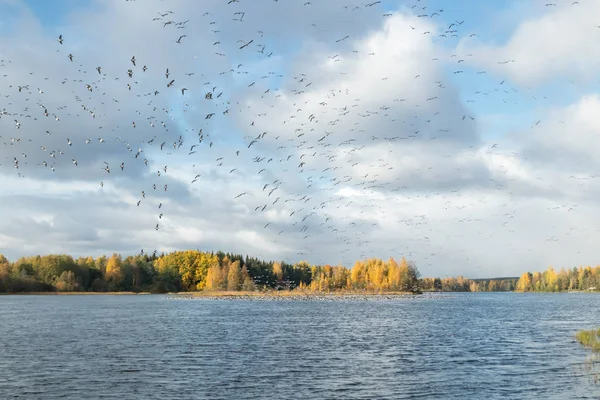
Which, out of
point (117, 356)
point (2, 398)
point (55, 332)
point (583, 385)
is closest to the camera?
point (2, 398)

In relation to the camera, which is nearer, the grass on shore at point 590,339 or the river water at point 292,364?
the river water at point 292,364

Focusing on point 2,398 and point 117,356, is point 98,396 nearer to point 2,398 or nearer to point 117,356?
point 2,398

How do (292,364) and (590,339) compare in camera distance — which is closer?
(292,364)

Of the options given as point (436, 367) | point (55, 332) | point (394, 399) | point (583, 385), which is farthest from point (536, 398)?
point (55, 332)

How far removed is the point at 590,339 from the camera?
6819 cm

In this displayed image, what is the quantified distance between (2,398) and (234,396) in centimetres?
1517

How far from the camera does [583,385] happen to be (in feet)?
143

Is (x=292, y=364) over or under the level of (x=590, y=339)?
under

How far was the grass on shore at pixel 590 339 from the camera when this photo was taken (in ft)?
207

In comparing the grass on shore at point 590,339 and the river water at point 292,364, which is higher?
the grass on shore at point 590,339

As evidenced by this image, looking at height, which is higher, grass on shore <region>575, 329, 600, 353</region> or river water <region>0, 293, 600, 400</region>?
grass on shore <region>575, 329, 600, 353</region>

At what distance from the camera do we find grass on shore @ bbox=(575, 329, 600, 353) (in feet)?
207

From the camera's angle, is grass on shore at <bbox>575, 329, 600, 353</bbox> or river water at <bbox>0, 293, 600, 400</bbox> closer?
river water at <bbox>0, 293, 600, 400</bbox>

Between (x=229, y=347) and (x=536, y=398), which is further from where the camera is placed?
(x=229, y=347)
